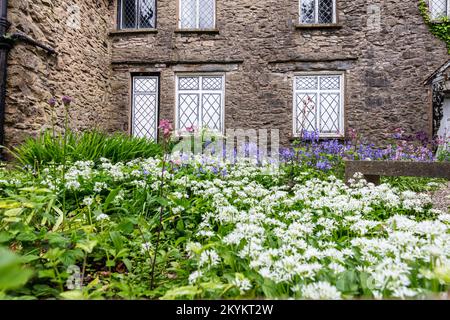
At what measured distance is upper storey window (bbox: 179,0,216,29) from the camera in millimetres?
8891

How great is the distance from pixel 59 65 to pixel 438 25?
9.84 m

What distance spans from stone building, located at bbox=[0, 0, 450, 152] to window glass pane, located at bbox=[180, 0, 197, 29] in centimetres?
3

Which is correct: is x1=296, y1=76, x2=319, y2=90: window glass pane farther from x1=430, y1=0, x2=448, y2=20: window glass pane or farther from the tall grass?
the tall grass

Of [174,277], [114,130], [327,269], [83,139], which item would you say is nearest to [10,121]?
[83,139]

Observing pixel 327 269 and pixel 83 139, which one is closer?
pixel 327 269

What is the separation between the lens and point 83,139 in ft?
17.1

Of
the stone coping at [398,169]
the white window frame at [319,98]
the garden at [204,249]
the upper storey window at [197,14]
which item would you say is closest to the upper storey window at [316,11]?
the white window frame at [319,98]

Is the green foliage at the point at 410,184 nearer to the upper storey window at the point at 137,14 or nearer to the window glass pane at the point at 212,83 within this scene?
the window glass pane at the point at 212,83

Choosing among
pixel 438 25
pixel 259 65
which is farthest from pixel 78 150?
pixel 438 25

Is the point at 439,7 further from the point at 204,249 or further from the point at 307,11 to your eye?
the point at 204,249

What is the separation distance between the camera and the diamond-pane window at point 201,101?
8.70m

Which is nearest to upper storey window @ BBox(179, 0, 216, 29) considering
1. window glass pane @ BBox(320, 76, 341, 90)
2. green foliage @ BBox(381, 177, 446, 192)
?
window glass pane @ BBox(320, 76, 341, 90)

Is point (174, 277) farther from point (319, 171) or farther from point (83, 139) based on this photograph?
point (83, 139)
